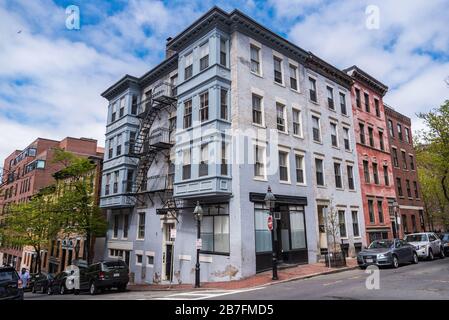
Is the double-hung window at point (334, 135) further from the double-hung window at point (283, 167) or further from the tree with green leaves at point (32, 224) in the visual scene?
the tree with green leaves at point (32, 224)

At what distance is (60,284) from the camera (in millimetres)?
22094

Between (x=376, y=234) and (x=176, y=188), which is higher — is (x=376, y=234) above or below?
below

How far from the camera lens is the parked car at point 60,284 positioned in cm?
2153

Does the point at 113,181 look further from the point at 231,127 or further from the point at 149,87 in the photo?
the point at 231,127

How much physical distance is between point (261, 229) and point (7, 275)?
12.2 meters

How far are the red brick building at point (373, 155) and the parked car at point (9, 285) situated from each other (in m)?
24.6

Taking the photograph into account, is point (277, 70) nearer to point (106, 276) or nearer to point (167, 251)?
point (167, 251)

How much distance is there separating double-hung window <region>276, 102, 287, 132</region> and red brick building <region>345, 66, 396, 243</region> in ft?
33.5

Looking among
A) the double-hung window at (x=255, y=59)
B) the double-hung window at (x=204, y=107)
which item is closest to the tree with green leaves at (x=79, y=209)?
the double-hung window at (x=204, y=107)

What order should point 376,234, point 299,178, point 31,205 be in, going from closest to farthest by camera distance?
point 299,178 → point 376,234 → point 31,205

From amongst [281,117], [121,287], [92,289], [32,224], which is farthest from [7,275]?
[32,224]
